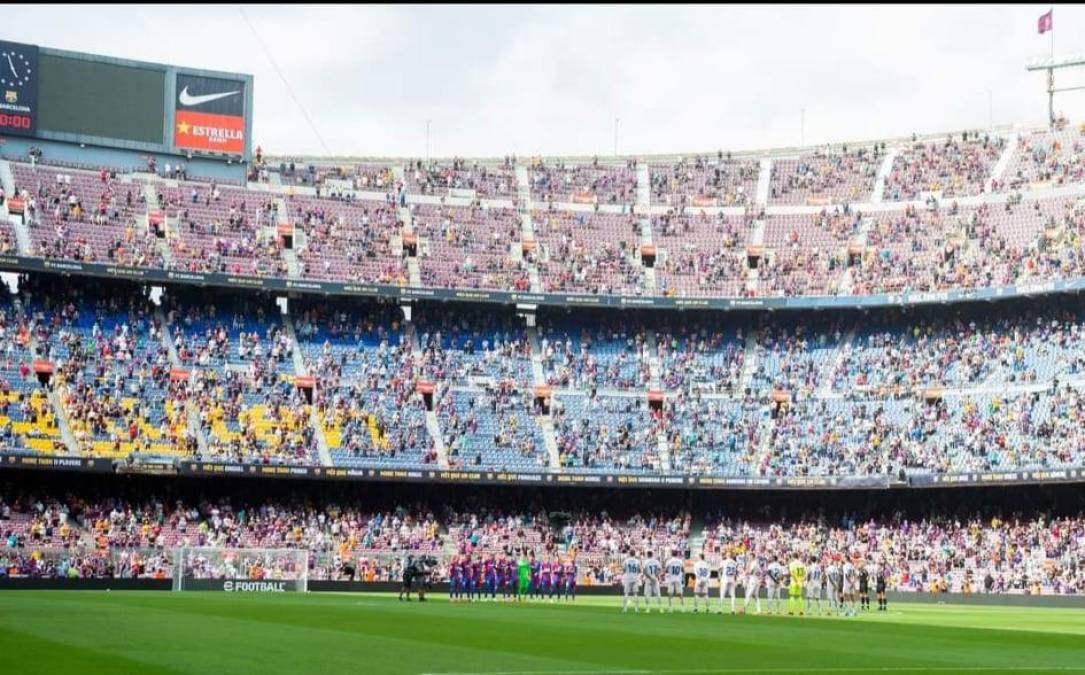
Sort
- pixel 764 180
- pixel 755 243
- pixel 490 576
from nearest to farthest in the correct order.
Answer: pixel 490 576 → pixel 755 243 → pixel 764 180

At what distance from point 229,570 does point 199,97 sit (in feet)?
105

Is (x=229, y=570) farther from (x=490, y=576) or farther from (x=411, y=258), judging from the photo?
(x=411, y=258)

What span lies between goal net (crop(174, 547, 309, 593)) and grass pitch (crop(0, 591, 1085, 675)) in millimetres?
15197

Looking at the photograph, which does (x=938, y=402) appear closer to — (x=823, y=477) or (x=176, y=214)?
(x=823, y=477)

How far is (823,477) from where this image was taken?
71.2 meters

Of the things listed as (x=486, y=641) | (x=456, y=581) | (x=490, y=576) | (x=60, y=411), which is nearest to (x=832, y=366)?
(x=490, y=576)

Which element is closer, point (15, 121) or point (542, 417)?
point (542, 417)

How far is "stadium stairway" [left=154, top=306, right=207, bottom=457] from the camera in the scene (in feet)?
225

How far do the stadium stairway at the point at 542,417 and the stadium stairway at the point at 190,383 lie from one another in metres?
16.5

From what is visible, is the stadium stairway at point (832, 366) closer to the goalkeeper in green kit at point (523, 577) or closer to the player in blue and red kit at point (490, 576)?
the goalkeeper in green kit at point (523, 577)

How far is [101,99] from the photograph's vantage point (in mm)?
79875

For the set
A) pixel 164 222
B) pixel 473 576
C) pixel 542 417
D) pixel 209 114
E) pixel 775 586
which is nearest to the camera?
pixel 775 586

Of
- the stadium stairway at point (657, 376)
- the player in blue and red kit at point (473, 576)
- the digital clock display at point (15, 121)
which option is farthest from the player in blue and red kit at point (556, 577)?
the digital clock display at point (15, 121)

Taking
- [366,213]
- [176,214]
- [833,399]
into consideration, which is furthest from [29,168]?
[833,399]
